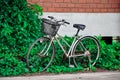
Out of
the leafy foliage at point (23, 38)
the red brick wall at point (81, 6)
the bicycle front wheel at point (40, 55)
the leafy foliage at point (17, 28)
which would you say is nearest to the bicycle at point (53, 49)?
the bicycle front wheel at point (40, 55)

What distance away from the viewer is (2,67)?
9.07 metres

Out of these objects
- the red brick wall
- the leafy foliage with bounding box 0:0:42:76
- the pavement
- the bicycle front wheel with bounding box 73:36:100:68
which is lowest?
the pavement

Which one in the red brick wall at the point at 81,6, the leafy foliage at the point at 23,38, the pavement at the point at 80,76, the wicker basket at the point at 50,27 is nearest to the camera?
the pavement at the point at 80,76

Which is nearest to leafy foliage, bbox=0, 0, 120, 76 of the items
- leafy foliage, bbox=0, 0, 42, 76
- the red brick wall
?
leafy foliage, bbox=0, 0, 42, 76

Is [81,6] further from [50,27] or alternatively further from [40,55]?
[40,55]

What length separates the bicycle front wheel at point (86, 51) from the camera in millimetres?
9719

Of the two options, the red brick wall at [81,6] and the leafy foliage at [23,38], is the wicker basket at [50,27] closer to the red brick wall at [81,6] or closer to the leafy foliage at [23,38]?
the leafy foliage at [23,38]

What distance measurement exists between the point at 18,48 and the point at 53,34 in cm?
111

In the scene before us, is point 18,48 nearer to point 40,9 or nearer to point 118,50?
point 40,9

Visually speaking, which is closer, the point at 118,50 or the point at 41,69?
the point at 41,69

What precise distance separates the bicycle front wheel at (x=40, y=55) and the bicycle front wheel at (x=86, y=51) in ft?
1.91

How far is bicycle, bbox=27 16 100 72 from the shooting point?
30.5 ft

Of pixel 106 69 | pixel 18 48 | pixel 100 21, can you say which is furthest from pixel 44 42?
pixel 100 21

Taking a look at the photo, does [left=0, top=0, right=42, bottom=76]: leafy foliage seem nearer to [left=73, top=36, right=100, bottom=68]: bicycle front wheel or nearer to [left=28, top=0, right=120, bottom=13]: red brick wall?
[left=28, top=0, right=120, bottom=13]: red brick wall
